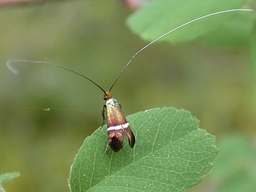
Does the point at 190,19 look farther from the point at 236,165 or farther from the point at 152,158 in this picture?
the point at 236,165

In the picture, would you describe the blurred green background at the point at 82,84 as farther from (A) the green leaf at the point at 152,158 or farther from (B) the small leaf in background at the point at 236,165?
(A) the green leaf at the point at 152,158

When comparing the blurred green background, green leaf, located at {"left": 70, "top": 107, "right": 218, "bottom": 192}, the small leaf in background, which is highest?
the blurred green background

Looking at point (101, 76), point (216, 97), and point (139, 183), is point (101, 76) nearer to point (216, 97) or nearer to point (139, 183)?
point (216, 97)

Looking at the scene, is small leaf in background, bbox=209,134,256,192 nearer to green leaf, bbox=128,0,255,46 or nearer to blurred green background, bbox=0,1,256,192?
blurred green background, bbox=0,1,256,192

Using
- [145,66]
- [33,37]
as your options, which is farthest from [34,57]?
[145,66]

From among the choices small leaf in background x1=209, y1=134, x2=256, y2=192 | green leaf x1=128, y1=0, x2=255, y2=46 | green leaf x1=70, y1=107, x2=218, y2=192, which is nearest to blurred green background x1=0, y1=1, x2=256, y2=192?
small leaf in background x1=209, y1=134, x2=256, y2=192

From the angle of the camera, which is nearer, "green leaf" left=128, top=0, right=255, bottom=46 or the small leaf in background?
"green leaf" left=128, top=0, right=255, bottom=46

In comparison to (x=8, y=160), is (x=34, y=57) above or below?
above
